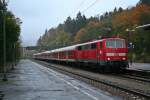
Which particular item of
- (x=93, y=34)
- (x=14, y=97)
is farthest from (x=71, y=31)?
(x=14, y=97)

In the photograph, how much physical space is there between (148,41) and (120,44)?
50.4m

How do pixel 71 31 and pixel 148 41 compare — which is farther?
pixel 71 31

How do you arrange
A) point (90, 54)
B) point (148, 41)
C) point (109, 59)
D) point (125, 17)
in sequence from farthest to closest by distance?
point (125, 17), point (148, 41), point (90, 54), point (109, 59)

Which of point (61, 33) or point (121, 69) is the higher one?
point (61, 33)

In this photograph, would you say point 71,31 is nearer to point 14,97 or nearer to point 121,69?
point 121,69

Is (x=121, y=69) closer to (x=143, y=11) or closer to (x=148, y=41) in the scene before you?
(x=148, y=41)

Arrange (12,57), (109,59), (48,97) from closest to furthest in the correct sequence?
(48,97), (109,59), (12,57)

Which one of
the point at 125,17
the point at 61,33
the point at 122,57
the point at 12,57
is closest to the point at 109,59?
the point at 122,57

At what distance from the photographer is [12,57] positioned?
7469 centimetres

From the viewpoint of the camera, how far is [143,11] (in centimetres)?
11800

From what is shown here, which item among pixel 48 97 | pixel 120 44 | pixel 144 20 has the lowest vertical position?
pixel 48 97

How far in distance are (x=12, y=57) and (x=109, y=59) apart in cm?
4174

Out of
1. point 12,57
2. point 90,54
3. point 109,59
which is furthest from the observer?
point 12,57

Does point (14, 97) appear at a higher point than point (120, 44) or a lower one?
lower
